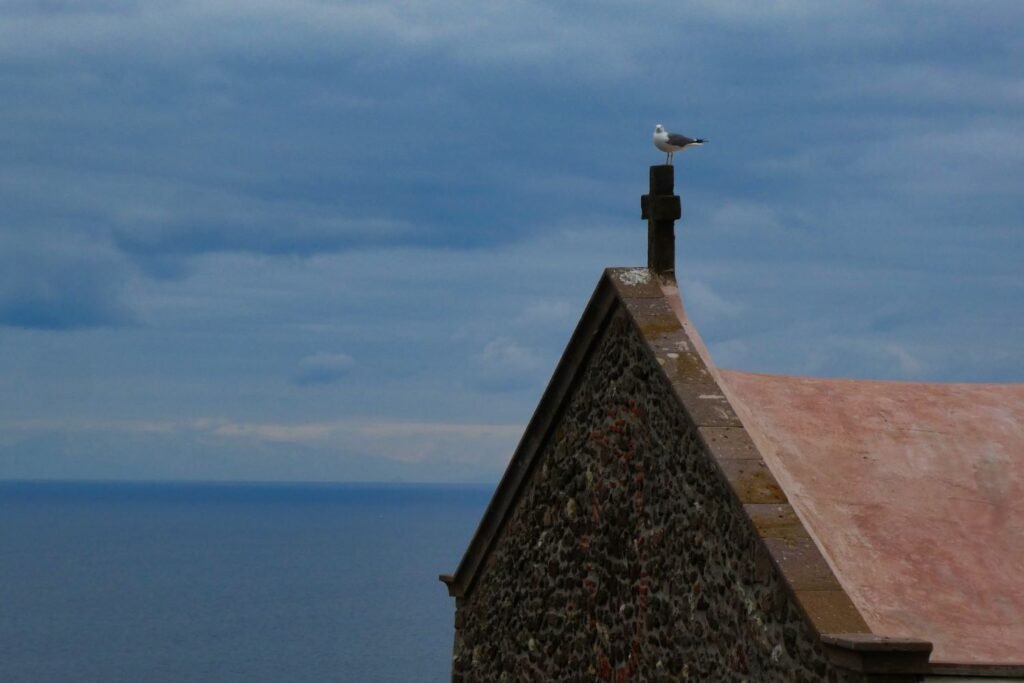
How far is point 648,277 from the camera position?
1435 centimetres

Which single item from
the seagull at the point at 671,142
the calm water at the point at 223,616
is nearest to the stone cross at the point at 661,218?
the seagull at the point at 671,142

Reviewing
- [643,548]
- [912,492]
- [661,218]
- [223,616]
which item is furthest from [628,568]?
[223,616]

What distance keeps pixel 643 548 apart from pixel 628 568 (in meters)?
0.34

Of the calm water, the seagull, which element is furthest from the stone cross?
the calm water

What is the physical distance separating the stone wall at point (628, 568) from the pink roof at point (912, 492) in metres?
0.68

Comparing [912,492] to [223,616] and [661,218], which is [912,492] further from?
[223,616]

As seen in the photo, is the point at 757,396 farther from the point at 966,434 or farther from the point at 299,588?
the point at 299,588

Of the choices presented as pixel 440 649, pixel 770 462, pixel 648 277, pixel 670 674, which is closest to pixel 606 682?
pixel 670 674

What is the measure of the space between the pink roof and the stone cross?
1.36m

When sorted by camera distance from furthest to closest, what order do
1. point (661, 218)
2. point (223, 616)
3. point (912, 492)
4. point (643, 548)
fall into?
point (223, 616) → point (661, 218) → point (912, 492) → point (643, 548)

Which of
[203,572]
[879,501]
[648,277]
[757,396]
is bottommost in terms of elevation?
[203,572]

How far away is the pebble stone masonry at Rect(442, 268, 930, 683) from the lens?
35.7 ft

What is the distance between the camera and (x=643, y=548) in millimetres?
12945

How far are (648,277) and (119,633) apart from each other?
3387 inches
